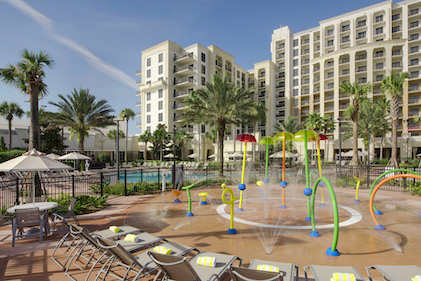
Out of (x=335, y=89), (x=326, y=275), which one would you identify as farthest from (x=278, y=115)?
(x=326, y=275)

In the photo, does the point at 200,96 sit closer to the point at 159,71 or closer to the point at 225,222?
the point at 225,222

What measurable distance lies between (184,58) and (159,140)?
18562mm

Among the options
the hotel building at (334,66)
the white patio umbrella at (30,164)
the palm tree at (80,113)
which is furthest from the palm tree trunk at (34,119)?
the hotel building at (334,66)

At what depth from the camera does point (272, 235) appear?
732 centimetres

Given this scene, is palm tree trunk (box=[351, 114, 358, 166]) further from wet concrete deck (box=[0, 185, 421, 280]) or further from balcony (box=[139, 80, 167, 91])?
balcony (box=[139, 80, 167, 91])

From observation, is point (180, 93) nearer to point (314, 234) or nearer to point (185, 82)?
point (185, 82)

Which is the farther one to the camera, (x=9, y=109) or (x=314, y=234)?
(x=9, y=109)

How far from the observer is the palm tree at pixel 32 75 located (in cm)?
1180

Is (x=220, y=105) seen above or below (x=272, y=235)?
above

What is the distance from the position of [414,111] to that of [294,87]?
2648 cm

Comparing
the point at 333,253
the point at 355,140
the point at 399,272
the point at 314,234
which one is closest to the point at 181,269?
the point at 399,272

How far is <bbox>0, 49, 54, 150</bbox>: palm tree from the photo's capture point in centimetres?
1180

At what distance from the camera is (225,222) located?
8.73m

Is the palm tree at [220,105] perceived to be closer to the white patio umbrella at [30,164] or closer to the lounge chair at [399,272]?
the white patio umbrella at [30,164]
